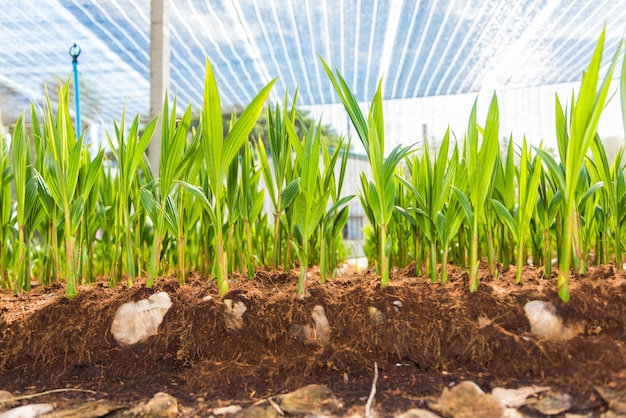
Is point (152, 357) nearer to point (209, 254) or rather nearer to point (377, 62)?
point (209, 254)

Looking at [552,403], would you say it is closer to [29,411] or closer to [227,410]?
[227,410]

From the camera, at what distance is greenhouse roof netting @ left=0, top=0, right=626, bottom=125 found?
2971 millimetres

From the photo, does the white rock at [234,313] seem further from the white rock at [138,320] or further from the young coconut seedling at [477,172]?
the young coconut seedling at [477,172]

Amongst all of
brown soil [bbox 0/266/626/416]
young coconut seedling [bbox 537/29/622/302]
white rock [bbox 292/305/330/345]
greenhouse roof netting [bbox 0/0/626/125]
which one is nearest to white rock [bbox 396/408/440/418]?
brown soil [bbox 0/266/626/416]

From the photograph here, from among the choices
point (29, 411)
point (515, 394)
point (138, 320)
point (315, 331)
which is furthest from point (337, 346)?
point (29, 411)

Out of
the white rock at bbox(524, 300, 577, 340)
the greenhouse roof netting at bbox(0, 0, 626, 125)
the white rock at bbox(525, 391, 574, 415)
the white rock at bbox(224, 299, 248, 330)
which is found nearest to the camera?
the white rock at bbox(525, 391, 574, 415)

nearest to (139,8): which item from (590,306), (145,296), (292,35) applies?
(292,35)

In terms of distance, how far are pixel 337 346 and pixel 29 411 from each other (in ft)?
2.07

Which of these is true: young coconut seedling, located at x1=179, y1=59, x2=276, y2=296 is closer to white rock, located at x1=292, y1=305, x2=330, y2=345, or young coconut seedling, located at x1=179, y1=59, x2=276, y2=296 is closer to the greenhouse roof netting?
white rock, located at x1=292, y1=305, x2=330, y2=345

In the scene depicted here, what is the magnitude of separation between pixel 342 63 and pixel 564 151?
127 inches

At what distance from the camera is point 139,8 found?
2816 mm

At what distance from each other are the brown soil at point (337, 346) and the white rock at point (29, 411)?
0.05 metres

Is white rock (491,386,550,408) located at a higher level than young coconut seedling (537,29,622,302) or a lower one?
lower

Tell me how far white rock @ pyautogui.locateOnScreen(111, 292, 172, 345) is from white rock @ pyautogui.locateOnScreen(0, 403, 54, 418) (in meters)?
0.20
